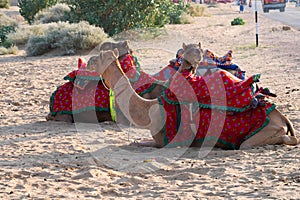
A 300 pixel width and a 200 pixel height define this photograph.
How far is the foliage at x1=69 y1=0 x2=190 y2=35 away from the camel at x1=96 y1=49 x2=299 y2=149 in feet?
54.8

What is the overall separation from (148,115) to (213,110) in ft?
2.31

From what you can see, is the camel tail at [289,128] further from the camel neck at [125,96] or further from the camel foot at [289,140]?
the camel neck at [125,96]

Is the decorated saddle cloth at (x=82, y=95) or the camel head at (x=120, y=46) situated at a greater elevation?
the camel head at (x=120, y=46)

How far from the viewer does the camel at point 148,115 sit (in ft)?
22.2

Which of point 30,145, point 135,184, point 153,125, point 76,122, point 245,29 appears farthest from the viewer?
point 245,29

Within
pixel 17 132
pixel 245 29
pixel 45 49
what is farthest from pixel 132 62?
pixel 245 29

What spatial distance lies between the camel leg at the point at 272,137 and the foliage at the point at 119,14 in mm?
16789

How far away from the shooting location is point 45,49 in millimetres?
20875

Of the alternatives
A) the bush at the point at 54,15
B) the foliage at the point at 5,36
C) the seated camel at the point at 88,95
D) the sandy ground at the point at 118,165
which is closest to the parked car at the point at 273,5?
the bush at the point at 54,15

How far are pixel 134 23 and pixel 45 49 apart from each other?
421cm

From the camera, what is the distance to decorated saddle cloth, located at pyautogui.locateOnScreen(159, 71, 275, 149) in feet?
23.0

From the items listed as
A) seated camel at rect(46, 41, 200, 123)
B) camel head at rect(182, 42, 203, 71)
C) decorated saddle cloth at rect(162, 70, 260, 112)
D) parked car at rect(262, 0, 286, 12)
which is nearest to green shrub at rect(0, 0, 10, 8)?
parked car at rect(262, 0, 286, 12)

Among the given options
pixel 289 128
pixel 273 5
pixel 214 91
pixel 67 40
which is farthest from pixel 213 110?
pixel 273 5

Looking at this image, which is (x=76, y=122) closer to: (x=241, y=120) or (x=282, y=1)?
(x=241, y=120)
